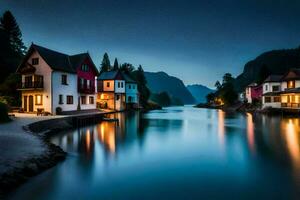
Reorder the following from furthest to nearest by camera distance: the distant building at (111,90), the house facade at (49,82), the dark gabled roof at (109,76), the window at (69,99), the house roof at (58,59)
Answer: the dark gabled roof at (109,76)
the distant building at (111,90)
the window at (69,99)
the house roof at (58,59)
the house facade at (49,82)

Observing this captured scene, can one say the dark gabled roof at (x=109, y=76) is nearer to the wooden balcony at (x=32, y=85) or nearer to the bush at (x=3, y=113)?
the wooden balcony at (x=32, y=85)

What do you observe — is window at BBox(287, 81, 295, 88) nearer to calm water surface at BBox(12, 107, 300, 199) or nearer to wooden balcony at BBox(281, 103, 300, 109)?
wooden balcony at BBox(281, 103, 300, 109)

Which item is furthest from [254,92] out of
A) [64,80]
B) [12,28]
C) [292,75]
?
[12,28]

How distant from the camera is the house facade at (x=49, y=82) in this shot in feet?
102

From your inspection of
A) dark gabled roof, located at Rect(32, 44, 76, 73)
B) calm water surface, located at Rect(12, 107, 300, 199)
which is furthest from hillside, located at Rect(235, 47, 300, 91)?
calm water surface, located at Rect(12, 107, 300, 199)

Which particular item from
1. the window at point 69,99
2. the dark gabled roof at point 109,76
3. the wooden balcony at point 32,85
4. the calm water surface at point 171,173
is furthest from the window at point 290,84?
the wooden balcony at point 32,85

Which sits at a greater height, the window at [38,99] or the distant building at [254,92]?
the distant building at [254,92]

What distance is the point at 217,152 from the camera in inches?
595

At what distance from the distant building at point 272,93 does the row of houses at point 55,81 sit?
39.4 m

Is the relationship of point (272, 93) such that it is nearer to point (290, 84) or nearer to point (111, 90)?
point (290, 84)

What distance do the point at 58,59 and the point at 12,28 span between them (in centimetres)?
3898

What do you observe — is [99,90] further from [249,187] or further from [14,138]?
Answer: [249,187]

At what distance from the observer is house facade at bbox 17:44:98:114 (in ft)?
102

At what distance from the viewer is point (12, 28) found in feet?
203
